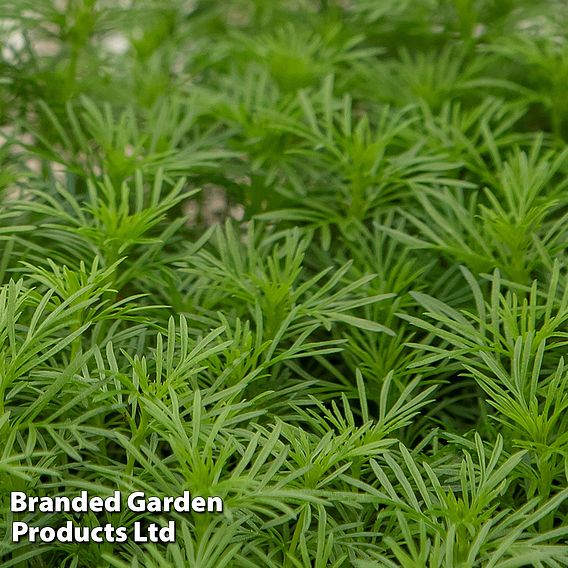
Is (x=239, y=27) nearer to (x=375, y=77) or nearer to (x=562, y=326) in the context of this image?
(x=375, y=77)

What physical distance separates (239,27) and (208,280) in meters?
0.58

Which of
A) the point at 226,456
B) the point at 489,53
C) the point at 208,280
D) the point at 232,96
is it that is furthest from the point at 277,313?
the point at 489,53

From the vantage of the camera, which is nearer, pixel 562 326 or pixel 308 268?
pixel 562 326

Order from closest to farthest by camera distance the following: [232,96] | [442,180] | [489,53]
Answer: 1. [442,180]
2. [232,96]
3. [489,53]

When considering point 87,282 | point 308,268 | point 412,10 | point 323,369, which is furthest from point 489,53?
point 87,282

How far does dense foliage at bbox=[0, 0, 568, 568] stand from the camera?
0.61m

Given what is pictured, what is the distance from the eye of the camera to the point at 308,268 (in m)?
0.90

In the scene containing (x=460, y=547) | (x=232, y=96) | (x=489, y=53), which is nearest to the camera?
(x=460, y=547)

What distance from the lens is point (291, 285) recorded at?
753mm

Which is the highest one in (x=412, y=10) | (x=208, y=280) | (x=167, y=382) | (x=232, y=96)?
(x=412, y=10)

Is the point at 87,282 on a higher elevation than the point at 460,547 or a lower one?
higher

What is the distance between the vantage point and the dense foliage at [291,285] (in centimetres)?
61

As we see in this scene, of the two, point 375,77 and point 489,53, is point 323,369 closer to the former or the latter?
point 375,77

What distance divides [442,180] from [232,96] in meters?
0.32
